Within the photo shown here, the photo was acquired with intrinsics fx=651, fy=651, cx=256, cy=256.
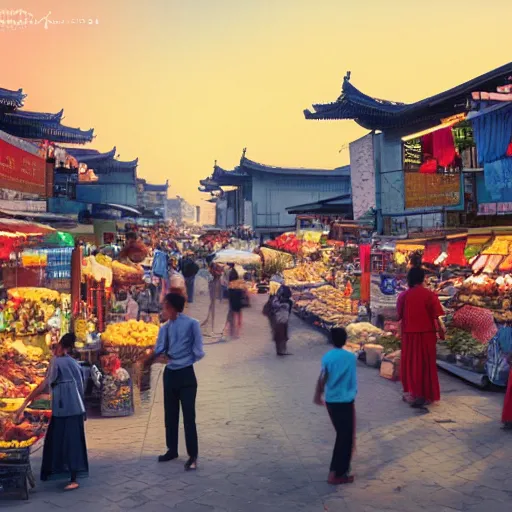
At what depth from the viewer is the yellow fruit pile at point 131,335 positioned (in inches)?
331

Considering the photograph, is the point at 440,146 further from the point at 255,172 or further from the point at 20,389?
the point at 255,172

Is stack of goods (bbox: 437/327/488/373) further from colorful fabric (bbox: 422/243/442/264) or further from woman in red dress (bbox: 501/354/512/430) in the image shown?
woman in red dress (bbox: 501/354/512/430)

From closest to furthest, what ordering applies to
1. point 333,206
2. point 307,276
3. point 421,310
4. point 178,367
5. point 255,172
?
point 178,367 < point 421,310 < point 307,276 < point 333,206 < point 255,172

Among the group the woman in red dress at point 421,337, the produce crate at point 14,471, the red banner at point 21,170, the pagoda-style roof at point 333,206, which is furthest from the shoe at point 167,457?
the pagoda-style roof at point 333,206

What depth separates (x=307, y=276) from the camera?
21.3 meters

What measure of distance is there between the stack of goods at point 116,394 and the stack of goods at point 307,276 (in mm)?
11966

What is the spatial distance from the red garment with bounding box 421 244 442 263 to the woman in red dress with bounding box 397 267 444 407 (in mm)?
5176

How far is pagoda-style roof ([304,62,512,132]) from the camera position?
1709 centimetres

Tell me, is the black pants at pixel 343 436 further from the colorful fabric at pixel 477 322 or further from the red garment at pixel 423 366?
the colorful fabric at pixel 477 322

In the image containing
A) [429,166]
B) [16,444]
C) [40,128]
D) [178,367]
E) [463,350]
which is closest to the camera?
[16,444]

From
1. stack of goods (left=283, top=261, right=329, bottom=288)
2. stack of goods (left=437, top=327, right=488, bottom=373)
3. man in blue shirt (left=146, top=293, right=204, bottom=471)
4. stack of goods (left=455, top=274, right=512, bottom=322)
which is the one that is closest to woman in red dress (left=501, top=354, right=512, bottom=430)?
stack of goods (left=437, top=327, right=488, bottom=373)

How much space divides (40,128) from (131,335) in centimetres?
2070

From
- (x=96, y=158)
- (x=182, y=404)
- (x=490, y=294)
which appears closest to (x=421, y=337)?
(x=490, y=294)

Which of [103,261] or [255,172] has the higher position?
[255,172]
